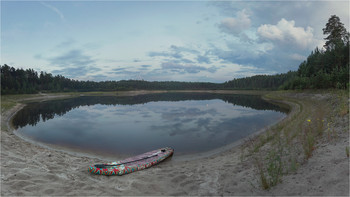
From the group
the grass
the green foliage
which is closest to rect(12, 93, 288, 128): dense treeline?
the green foliage

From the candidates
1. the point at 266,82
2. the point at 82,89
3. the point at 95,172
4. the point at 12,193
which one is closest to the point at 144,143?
the point at 95,172

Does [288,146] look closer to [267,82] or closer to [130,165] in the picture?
[130,165]

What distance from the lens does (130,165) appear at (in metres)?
11.6

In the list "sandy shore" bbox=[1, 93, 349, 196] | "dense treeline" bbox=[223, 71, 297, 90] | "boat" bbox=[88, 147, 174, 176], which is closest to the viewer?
"sandy shore" bbox=[1, 93, 349, 196]

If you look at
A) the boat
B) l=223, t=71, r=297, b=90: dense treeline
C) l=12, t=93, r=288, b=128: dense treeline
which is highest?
l=223, t=71, r=297, b=90: dense treeline

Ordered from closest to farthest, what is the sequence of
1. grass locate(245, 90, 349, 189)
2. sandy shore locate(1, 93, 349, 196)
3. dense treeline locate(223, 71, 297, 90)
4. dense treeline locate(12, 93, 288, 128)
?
sandy shore locate(1, 93, 349, 196) < grass locate(245, 90, 349, 189) < dense treeline locate(12, 93, 288, 128) < dense treeline locate(223, 71, 297, 90)

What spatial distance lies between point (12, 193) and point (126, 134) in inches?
684

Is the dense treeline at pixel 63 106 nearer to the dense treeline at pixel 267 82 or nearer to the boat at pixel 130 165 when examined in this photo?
the boat at pixel 130 165

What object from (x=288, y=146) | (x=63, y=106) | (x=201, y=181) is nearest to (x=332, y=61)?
(x=288, y=146)

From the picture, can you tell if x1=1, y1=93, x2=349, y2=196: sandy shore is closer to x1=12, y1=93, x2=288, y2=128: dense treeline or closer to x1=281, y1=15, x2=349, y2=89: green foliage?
x1=12, y1=93, x2=288, y2=128: dense treeline

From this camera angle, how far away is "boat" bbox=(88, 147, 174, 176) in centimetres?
1035

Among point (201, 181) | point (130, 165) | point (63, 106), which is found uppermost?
point (63, 106)

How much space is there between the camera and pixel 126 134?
2358 centimetres

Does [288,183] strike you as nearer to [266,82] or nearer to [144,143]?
[144,143]
